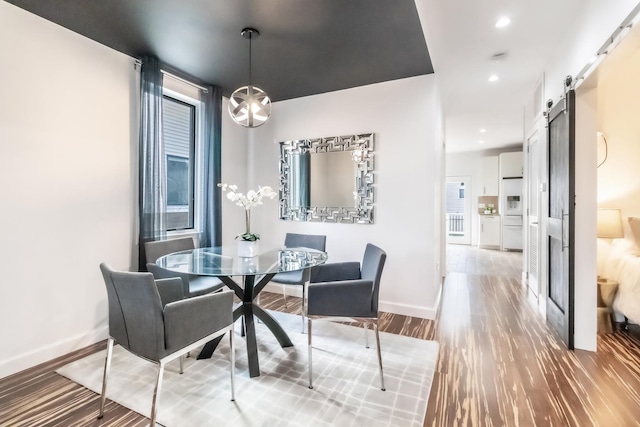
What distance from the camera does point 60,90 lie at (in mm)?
2506

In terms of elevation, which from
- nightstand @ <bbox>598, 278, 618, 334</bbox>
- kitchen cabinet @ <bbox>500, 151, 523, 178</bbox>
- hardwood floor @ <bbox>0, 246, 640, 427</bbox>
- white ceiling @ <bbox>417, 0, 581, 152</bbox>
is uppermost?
white ceiling @ <bbox>417, 0, 581, 152</bbox>

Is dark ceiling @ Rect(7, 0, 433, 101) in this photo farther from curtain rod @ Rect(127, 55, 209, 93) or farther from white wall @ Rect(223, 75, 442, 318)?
white wall @ Rect(223, 75, 442, 318)

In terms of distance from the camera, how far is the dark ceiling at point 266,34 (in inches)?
88.7

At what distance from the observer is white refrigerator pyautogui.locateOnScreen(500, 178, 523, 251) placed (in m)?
8.02

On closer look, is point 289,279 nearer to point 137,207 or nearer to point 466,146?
point 137,207

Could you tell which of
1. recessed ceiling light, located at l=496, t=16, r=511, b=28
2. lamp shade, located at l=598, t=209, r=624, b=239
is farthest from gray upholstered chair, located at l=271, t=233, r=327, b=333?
lamp shade, located at l=598, t=209, r=624, b=239

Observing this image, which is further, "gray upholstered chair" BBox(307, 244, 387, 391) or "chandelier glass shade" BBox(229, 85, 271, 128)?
"chandelier glass shade" BBox(229, 85, 271, 128)

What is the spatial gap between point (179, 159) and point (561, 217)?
405 centimetres

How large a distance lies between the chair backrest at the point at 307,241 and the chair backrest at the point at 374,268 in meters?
0.77

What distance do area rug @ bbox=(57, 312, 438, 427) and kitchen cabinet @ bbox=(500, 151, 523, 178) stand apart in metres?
6.98

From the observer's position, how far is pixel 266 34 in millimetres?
2635

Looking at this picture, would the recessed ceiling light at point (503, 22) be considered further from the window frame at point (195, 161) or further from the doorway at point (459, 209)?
the doorway at point (459, 209)

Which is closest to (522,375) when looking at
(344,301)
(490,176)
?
(344,301)

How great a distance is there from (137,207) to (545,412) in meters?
3.68
